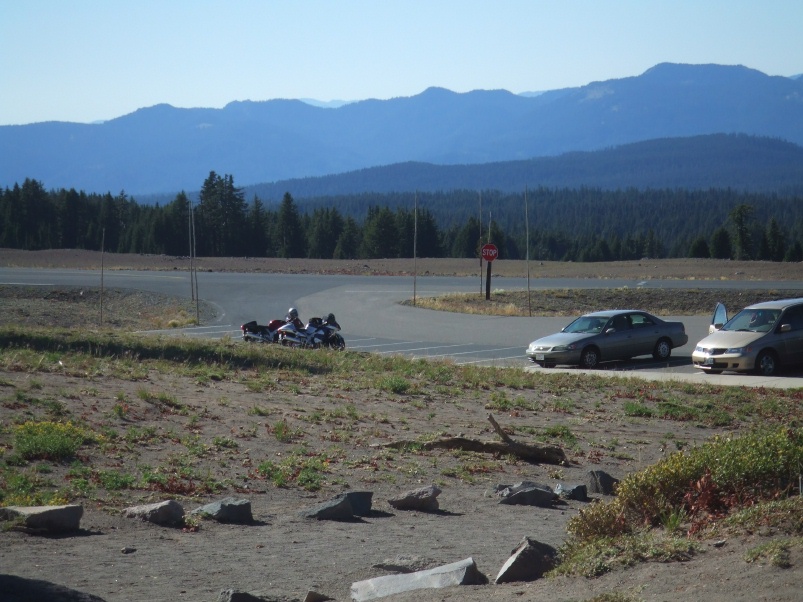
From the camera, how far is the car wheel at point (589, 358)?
24547 millimetres

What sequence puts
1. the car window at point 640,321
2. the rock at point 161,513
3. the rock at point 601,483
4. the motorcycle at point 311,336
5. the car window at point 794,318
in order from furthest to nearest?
1. the car window at point 640,321
2. the motorcycle at point 311,336
3. the car window at point 794,318
4. the rock at point 601,483
5. the rock at point 161,513

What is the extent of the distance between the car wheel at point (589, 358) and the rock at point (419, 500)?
51.8 ft

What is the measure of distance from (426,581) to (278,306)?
42.4 metres

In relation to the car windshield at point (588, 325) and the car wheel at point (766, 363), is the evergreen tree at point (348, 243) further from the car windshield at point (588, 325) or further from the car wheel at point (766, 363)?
the car wheel at point (766, 363)

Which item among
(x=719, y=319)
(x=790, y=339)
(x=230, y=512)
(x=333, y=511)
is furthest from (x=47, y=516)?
(x=719, y=319)

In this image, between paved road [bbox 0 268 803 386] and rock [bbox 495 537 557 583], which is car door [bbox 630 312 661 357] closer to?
paved road [bbox 0 268 803 386]

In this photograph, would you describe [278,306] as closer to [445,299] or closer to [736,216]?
[445,299]

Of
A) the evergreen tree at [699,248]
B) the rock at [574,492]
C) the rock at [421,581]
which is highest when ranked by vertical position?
the evergreen tree at [699,248]

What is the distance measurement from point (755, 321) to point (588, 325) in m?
4.48

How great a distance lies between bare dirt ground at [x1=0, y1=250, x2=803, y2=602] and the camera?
603 cm

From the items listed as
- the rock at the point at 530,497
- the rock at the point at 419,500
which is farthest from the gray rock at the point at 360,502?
the rock at the point at 530,497

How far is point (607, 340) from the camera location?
25.0m

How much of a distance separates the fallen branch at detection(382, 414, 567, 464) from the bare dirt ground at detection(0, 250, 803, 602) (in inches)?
8.0

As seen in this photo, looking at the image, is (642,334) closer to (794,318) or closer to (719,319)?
(719,319)
